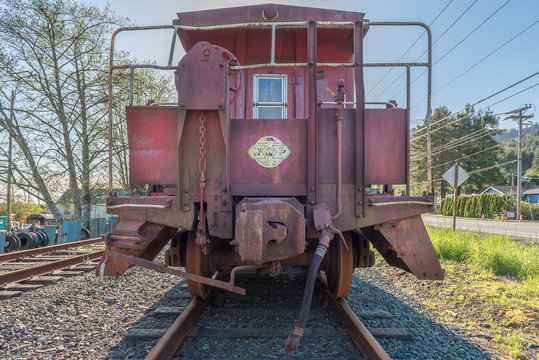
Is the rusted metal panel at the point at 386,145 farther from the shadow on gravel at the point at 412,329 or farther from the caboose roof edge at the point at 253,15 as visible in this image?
the caboose roof edge at the point at 253,15

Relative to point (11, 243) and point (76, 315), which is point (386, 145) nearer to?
point (76, 315)

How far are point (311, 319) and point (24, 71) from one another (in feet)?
59.7

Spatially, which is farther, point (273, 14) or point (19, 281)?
point (19, 281)

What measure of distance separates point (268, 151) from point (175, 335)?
6.46 ft

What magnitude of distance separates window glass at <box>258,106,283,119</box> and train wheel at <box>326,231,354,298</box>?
6.10 feet

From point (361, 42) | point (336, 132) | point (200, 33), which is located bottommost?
point (336, 132)

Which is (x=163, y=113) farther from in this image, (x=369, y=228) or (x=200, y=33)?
(x=369, y=228)

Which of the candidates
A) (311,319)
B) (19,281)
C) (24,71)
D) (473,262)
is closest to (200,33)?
(311,319)

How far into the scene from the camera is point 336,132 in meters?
3.51

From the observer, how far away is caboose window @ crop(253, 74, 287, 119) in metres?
4.73

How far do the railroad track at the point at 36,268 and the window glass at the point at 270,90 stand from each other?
4.61 m

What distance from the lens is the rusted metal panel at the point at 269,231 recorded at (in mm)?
2758

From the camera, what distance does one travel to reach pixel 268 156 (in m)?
3.54

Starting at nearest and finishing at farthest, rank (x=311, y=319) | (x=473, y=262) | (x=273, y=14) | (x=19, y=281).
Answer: (x=311, y=319), (x=273, y=14), (x=19, y=281), (x=473, y=262)
